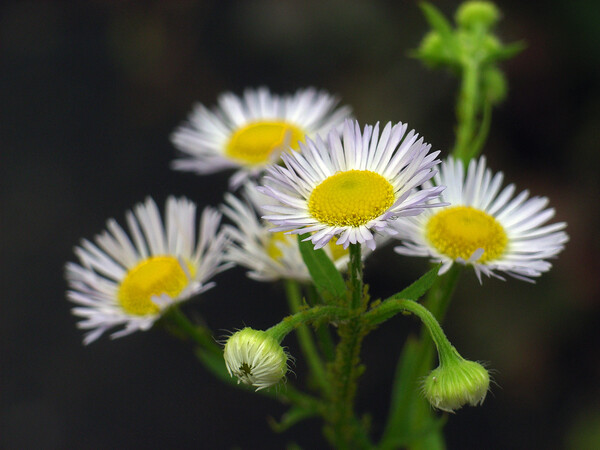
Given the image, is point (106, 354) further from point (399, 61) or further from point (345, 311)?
point (345, 311)

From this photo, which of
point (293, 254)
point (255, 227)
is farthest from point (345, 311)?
Answer: point (255, 227)

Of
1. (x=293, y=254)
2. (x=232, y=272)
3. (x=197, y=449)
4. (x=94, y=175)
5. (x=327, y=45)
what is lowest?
(x=197, y=449)

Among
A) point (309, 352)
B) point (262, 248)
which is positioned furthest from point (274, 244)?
point (309, 352)

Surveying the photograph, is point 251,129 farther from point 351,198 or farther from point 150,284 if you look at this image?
point 351,198

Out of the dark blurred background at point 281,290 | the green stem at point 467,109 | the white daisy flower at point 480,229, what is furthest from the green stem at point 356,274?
the dark blurred background at point 281,290

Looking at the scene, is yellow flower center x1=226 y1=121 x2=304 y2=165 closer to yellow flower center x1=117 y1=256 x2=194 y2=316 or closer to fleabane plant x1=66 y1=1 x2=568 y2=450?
fleabane plant x1=66 y1=1 x2=568 y2=450

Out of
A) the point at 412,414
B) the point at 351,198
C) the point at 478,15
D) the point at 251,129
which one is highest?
the point at 478,15

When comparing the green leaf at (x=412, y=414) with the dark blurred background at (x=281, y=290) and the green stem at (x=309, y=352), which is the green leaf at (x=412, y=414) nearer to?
the green stem at (x=309, y=352)
